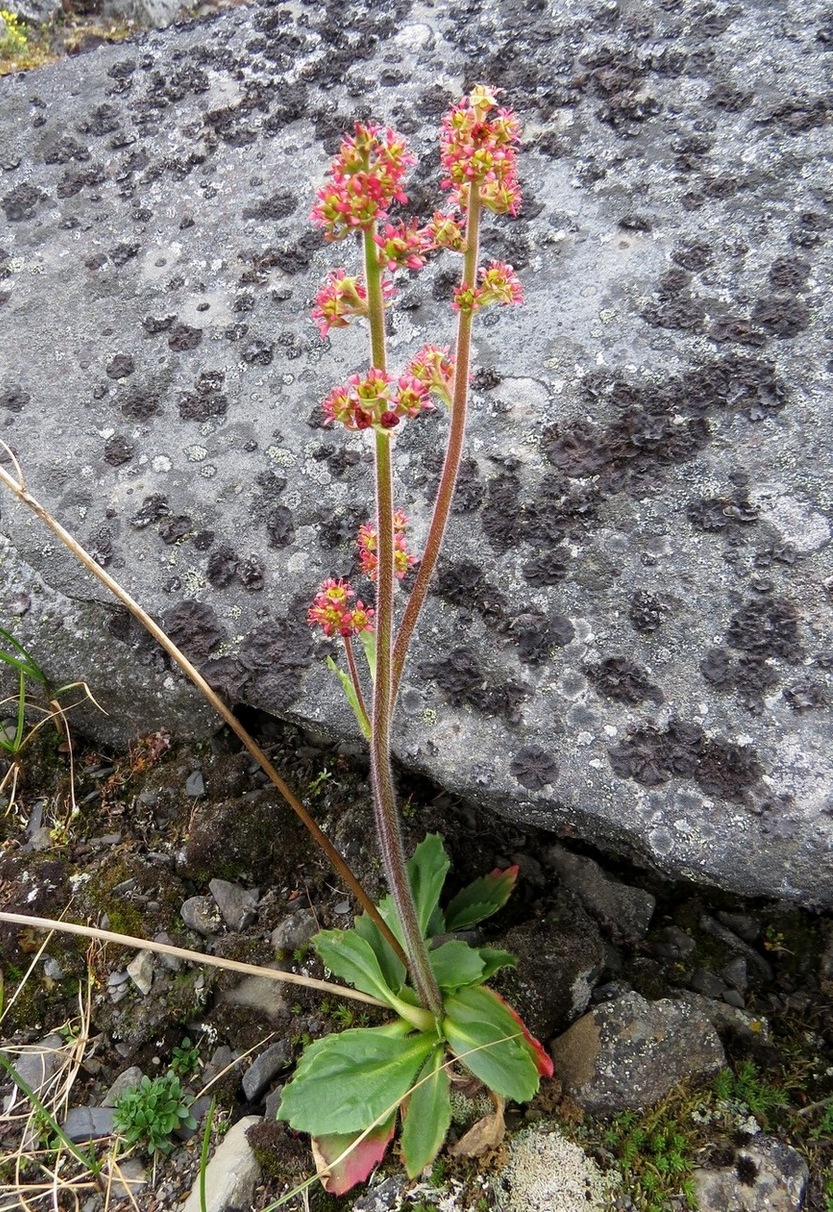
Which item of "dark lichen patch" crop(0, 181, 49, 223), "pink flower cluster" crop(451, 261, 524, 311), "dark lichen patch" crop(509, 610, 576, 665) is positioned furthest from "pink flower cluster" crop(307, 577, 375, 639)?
"dark lichen patch" crop(0, 181, 49, 223)

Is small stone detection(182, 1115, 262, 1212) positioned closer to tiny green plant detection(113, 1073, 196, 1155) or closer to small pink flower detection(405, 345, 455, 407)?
tiny green plant detection(113, 1073, 196, 1155)

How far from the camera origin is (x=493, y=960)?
239 cm

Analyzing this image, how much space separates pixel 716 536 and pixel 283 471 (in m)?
1.35

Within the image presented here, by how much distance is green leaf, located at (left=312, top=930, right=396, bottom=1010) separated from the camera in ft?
7.97

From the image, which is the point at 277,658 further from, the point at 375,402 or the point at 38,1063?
the point at 38,1063

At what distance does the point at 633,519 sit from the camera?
2502mm

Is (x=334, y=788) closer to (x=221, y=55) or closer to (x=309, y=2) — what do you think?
(x=221, y=55)

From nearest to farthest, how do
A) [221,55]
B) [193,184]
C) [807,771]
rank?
[807,771]
[193,184]
[221,55]

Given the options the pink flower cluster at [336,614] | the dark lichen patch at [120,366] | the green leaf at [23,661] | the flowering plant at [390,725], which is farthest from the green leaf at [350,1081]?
the dark lichen patch at [120,366]

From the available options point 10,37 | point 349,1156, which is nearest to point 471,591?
point 349,1156

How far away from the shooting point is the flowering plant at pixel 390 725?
1.51 metres

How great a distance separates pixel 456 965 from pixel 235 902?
83 centimetres

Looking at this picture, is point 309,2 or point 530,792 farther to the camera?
point 309,2

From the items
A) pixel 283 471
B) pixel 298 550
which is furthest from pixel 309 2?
pixel 298 550
